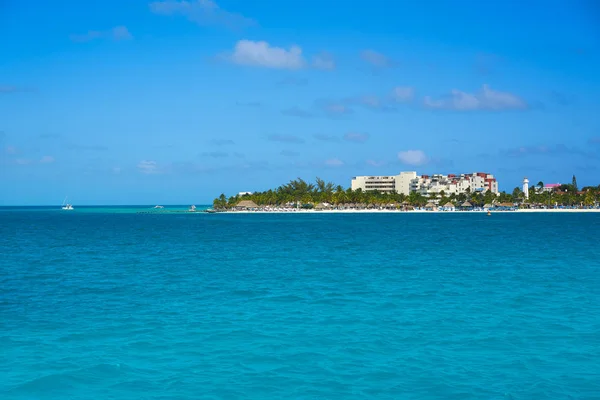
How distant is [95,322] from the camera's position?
17.1 meters

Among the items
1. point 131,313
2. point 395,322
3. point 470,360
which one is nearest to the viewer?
point 470,360

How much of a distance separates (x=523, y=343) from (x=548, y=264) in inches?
831

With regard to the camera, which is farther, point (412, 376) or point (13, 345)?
point (13, 345)

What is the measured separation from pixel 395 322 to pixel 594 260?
972 inches

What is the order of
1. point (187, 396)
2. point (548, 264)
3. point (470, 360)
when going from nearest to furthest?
point (187, 396)
point (470, 360)
point (548, 264)

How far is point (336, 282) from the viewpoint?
85.5 ft

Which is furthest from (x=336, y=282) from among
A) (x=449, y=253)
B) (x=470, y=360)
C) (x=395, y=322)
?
(x=449, y=253)

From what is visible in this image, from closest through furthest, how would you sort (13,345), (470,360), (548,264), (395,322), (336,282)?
(470,360) → (13,345) → (395,322) → (336,282) → (548,264)

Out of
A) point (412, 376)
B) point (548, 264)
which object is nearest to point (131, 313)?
point (412, 376)

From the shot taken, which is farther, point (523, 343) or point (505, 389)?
point (523, 343)

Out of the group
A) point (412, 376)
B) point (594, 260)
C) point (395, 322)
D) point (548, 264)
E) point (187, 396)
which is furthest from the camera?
point (594, 260)

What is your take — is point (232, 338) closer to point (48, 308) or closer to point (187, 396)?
point (187, 396)

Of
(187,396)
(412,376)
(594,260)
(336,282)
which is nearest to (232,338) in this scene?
(187,396)

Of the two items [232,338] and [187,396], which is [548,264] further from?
[187,396]
